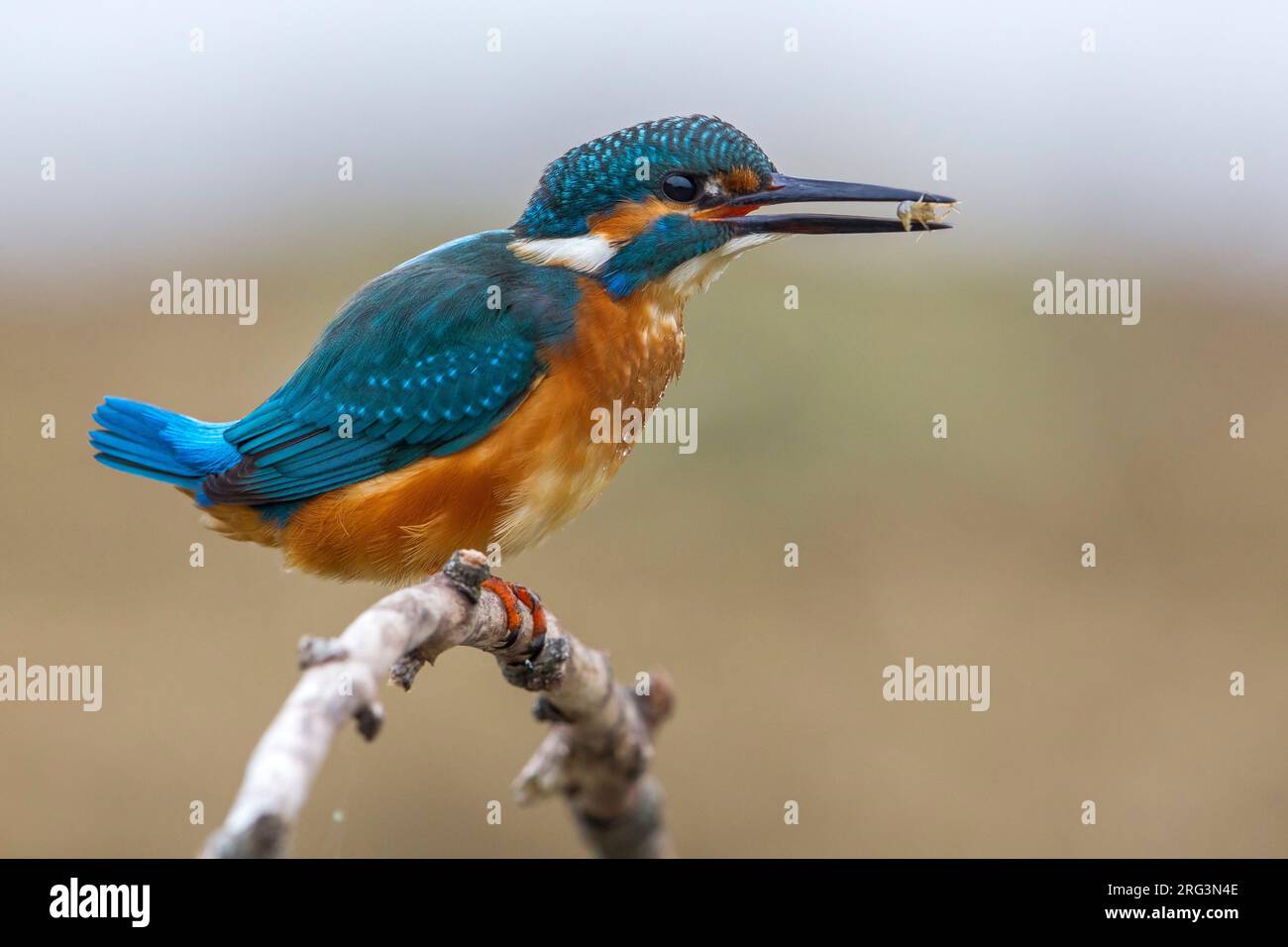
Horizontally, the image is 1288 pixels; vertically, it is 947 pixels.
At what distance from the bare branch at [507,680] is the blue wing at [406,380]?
55 cm

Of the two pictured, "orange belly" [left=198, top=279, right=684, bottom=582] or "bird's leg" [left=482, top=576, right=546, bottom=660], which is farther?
"orange belly" [left=198, top=279, right=684, bottom=582]

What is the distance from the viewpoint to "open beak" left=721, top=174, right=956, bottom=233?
3.01 m

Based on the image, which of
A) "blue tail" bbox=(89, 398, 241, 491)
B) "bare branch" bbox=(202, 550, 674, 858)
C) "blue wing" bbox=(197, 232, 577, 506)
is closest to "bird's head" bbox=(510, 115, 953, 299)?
"blue wing" bbox=(197, 232, 577, 506)

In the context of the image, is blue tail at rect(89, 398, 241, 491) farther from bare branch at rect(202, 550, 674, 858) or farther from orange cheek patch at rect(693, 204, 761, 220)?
orange cheek patch at rect(693, 204, 761, 220)

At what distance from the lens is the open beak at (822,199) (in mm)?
3010

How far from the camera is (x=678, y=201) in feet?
10.2

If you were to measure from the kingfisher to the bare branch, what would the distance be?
293mm

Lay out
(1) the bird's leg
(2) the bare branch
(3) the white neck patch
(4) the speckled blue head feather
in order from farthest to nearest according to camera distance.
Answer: (3) the white neck patch
(4) the speckled blue head feather
(1) the bird's leg
(2) the bare branch

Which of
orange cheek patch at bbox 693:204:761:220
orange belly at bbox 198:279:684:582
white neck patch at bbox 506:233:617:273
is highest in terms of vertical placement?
orange cheek patch at bbox 693:204:761:220

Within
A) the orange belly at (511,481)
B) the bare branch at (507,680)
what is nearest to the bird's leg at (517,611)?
the bare branch at (507,680)

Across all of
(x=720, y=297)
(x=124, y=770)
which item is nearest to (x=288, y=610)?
(x=124, y=770)

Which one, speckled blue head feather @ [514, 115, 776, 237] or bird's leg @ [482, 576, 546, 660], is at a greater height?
speckled blue head feather @ [514, 115, 776, 237]

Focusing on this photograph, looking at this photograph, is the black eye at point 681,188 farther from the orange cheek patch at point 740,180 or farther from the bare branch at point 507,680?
the bare branch at point 507,680

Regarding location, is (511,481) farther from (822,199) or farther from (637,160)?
(822,199)
